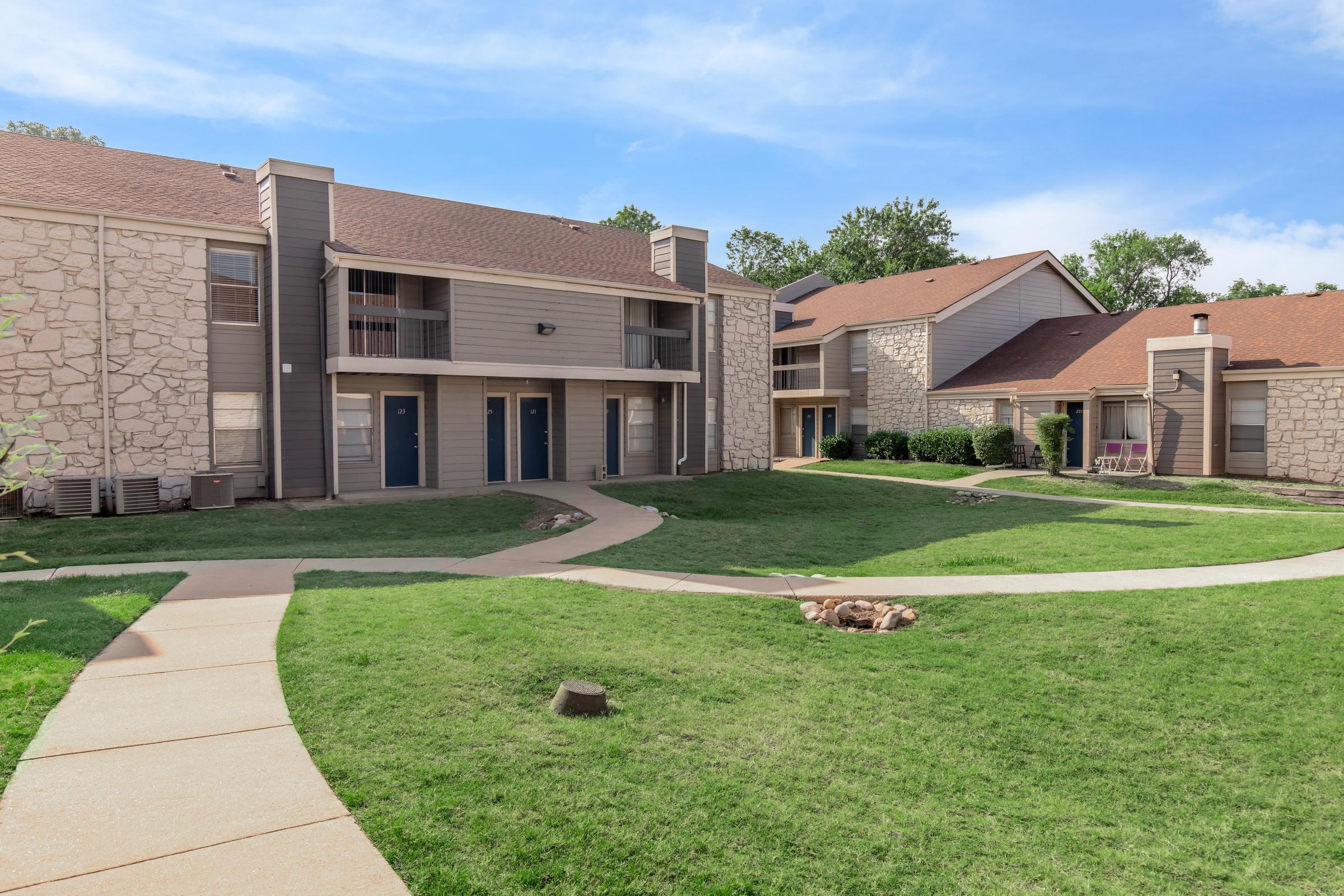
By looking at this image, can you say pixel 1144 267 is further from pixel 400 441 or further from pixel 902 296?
pixel 400 441

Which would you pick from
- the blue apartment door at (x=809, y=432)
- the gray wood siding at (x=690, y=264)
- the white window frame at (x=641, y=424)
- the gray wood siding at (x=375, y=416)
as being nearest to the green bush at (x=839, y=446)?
the blue apartment door at (x=809, y=432)

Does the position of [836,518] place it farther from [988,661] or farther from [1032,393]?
[1032,393]

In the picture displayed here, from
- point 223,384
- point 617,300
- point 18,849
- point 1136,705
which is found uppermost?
point 617,300

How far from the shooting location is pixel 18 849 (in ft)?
10.8

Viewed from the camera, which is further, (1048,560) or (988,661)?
(1048,560)

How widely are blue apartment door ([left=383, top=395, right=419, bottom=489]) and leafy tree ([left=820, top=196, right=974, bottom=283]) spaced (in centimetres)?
3633

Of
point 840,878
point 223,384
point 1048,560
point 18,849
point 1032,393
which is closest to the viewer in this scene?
point 18,849

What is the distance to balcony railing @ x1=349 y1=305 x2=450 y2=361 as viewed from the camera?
54.3 feet

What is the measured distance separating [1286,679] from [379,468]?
1568 centimetres

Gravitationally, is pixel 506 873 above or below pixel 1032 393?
below

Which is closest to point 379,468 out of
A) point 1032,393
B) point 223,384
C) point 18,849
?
point 223,384

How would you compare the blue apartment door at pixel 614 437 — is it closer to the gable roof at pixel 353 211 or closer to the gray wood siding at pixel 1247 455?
the gable roof at pixel 353 211

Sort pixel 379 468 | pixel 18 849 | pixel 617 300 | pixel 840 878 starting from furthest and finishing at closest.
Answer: pixel 617 300, pixel 379 468, pixel 840 878, pixel 18 849

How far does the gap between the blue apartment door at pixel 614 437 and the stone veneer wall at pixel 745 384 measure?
391 cm
